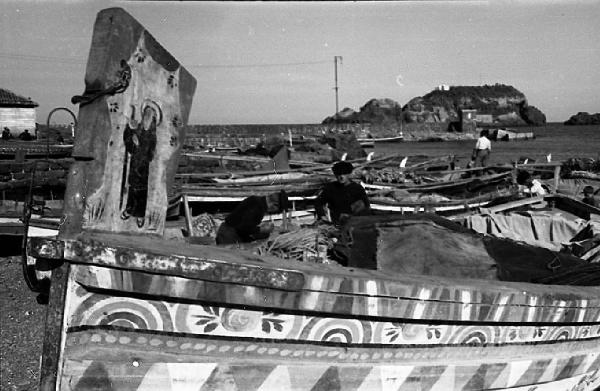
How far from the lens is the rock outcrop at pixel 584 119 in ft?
443

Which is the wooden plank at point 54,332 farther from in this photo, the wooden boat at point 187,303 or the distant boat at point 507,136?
the distant boat at point 507,136

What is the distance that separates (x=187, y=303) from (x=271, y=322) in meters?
0.44

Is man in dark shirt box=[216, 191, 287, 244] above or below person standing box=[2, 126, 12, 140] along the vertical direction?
below

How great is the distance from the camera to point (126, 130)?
114 inches

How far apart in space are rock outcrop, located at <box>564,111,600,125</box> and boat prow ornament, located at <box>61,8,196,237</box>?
5843 inches

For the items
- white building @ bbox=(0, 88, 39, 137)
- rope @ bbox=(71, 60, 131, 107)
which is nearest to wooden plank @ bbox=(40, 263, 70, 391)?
rope @ bbox=(71, 60, 131, 107)

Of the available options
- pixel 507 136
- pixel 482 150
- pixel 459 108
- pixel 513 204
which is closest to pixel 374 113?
pixel 459 108

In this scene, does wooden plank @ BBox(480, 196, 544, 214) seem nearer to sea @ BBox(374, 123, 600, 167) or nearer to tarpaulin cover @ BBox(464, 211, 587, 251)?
tarpaulin cover @ BBox(464, 211, 587, 251)

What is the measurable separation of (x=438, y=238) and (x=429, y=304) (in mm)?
1202

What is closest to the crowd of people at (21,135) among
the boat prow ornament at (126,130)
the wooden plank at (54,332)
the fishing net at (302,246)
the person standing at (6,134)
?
the person standing at (6,134)

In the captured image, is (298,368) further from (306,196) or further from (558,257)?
(306,196)

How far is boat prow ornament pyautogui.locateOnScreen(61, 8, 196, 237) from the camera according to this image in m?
2.72

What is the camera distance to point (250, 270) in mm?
2711

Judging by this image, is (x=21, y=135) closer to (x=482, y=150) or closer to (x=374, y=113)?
(x=482, y=150)
